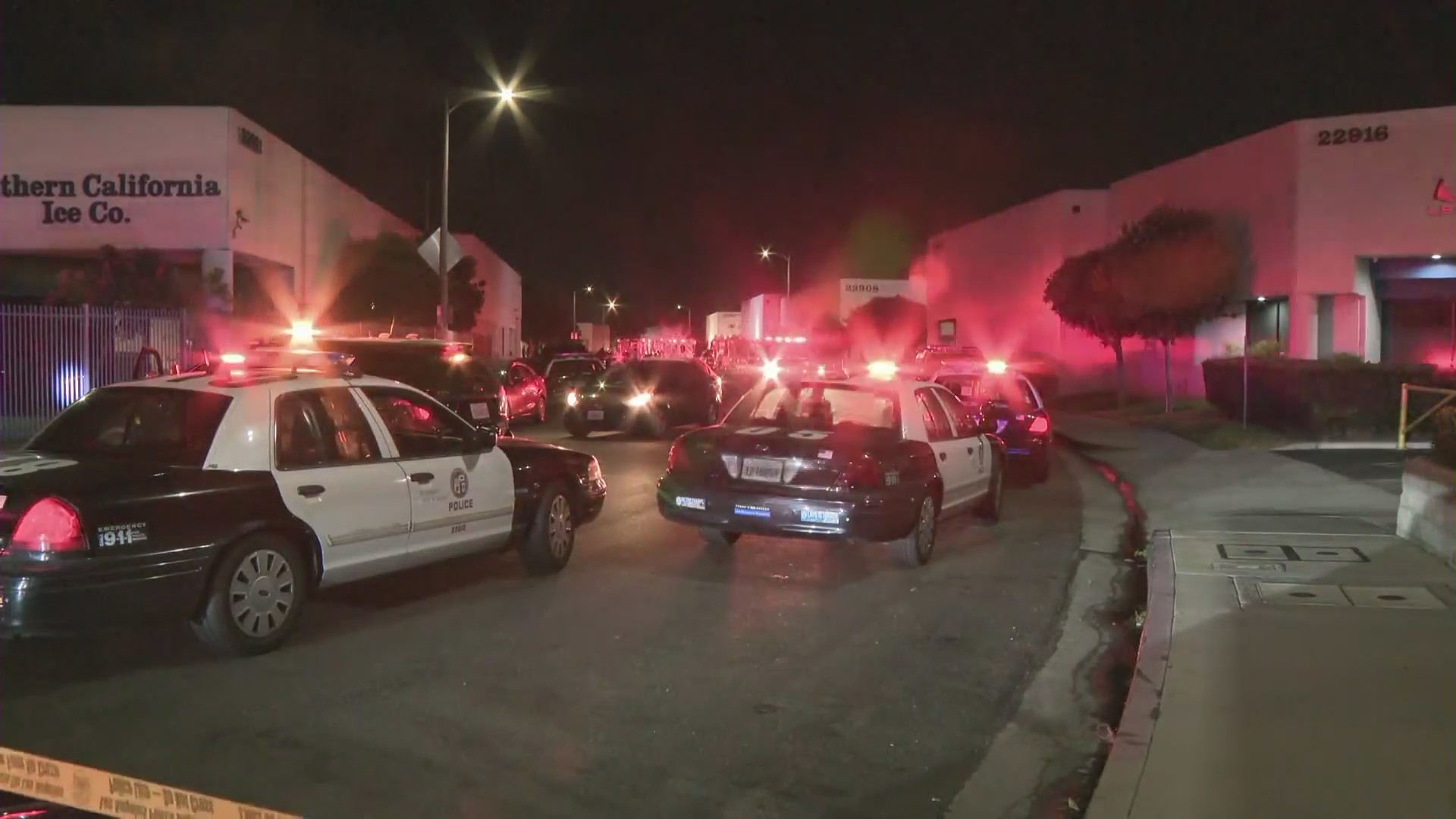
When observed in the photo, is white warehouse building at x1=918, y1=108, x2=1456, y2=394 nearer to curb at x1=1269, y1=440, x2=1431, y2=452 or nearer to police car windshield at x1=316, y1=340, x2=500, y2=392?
curb at x1=1269, y1=440, x2=1431, y2=452

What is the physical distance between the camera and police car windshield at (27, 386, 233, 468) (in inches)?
280

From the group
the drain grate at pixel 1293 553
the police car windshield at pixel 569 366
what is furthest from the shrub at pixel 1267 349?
the drain grate at pixel 1293 553

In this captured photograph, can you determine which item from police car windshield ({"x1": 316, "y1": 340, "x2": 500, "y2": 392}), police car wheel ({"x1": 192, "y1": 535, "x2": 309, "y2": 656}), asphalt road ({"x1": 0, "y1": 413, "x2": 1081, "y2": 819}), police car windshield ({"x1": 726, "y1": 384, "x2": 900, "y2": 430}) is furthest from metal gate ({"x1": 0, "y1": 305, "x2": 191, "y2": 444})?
police car wheel ({"x1": 192, "y1": 535, "x2": 309, "y2": 656})

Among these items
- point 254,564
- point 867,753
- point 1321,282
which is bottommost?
point 867,753

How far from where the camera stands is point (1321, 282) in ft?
96.0

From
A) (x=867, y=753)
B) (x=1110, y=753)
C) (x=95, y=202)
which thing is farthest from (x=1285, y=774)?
(x=95, y=202)

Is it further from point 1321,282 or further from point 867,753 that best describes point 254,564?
point 1321,282

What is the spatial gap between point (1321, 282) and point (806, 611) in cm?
2479

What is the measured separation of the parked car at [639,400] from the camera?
21797 mm

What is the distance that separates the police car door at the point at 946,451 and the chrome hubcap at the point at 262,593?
5355mm

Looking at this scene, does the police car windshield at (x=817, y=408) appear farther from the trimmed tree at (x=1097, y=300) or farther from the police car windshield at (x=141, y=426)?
the trimmed tree at (x=1097, y=300)

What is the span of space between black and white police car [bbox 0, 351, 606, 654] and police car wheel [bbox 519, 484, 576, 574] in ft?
0.39

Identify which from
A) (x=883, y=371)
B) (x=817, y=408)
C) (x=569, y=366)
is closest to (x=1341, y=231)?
(x=569, y=366)

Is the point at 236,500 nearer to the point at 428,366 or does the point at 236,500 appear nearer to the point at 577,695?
the point at 577,695
